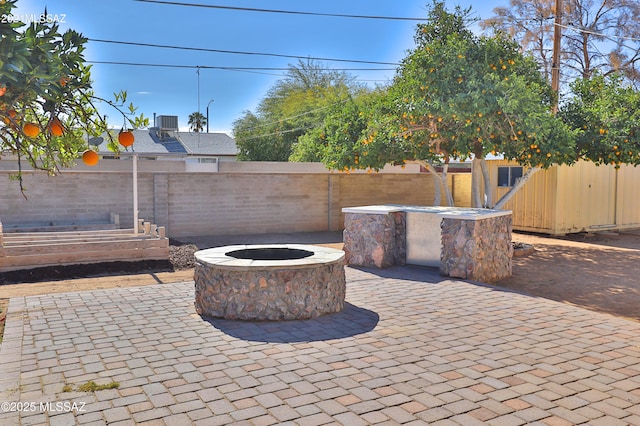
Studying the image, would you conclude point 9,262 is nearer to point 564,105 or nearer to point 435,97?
point 435,97

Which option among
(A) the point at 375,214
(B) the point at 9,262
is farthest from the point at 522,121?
(B) the point at 9,262

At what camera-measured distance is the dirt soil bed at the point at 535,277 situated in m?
8.55

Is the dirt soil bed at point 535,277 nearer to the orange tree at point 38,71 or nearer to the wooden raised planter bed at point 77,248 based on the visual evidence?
the wooden raised planter bed at point 77,248

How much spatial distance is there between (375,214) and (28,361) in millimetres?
6261

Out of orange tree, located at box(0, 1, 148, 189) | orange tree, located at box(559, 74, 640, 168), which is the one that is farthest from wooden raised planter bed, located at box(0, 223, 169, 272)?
orange tree, located at box(559, 74, 640, 168)

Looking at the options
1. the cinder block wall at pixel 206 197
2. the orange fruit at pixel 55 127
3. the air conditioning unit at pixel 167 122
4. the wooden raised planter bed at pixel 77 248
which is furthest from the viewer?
the air conditioning unit at pixel 167 122

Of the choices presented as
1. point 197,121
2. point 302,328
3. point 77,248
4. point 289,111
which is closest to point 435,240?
point 302,328

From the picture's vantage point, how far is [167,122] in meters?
37.2

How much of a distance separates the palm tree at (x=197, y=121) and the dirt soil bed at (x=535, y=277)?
40280 mm

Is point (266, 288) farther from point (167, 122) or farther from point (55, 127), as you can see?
point (167, 122)

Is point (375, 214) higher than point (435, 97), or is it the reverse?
point (435, 97)

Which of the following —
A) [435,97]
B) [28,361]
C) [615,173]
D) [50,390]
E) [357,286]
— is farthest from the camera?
[615,173]

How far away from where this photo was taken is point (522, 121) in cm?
1046

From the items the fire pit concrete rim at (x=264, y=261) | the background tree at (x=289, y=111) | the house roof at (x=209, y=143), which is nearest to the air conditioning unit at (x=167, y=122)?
the house roof at (x=209, y=143)
